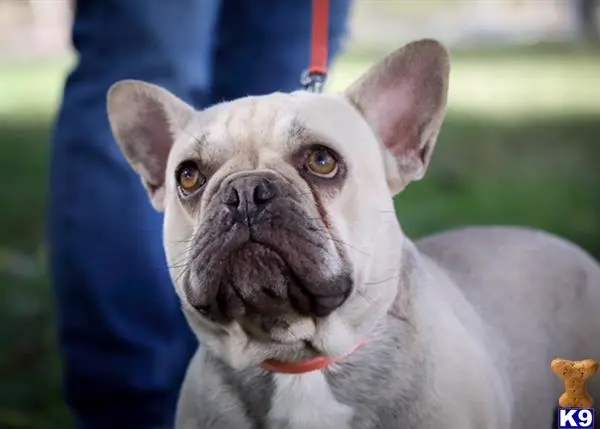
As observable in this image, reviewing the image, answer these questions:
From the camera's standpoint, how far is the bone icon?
100 cm

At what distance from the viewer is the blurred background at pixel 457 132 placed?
1761mm

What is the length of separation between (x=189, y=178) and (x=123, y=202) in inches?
10.8

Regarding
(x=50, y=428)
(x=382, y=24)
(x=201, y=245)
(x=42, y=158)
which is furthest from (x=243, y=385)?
(x=42, y=158)

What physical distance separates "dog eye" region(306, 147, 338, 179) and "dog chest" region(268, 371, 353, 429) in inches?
7.6

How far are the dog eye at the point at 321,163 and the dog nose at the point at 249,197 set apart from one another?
6cm

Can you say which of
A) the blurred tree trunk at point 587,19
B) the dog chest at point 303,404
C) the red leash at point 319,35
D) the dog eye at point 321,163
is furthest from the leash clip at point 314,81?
the blurred tree trunk at point 587,19

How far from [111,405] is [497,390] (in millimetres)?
494

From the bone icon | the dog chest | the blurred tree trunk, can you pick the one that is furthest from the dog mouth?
the blurred tree trunk

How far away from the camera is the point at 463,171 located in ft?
Result: 7.51

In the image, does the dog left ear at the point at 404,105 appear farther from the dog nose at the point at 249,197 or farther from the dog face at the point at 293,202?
the dog nose at the point at 249,197

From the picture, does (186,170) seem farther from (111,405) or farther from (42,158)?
(42,158)

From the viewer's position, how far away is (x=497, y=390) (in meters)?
1.05

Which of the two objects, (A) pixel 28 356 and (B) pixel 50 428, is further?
(A) pixel 28 356

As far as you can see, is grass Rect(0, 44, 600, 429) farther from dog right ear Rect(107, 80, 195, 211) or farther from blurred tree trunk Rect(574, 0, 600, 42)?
dog right ear Rect(107, 80, 195, 211)
